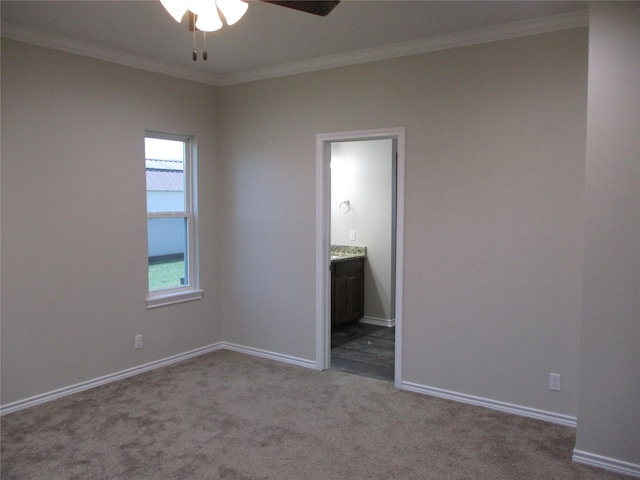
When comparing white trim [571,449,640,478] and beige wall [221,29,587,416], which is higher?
beige wall [221,29,587,416]

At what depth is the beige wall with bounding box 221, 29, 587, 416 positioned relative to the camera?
131 inches

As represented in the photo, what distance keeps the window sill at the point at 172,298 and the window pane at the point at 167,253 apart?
0.36ft

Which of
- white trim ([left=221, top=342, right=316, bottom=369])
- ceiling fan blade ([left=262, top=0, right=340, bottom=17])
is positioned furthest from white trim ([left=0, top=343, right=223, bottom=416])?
ceiling fan blade ([left=262, top=0, right=340, bottom=17])

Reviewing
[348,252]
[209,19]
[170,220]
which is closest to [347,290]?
[348,252]

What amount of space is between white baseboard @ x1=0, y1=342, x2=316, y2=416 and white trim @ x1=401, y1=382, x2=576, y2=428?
1.01m

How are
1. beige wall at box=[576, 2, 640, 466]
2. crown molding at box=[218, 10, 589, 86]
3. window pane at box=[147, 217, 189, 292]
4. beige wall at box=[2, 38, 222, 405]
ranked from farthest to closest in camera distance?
1. window pane at box=[147, 217, 189, 292]
2. beige wall at box=[2, 38, 222, 405]
3. crown molding at box=[218, 10, 589, 86]
4. beige wall at box=[576, 2, 640, 466]

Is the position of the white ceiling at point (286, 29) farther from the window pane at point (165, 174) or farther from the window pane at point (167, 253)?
the window pane at point (167, 253)

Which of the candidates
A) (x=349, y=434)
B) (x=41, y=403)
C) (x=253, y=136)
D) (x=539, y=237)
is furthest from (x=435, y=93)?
(x=41, y=403)

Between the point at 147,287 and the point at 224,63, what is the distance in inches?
80.2

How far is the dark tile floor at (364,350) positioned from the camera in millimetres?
4508

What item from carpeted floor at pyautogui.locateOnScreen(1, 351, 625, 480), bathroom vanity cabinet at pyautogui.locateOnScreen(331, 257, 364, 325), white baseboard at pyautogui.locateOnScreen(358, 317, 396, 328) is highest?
bathroom vanity cabinet at pyautogui.locateOnScreen(331, 257, 364, 325)

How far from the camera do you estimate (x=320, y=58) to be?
166 inches

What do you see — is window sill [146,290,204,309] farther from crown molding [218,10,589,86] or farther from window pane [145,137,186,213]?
crown molding [218,10,589,86]

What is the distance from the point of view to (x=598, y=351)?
9.34ft
